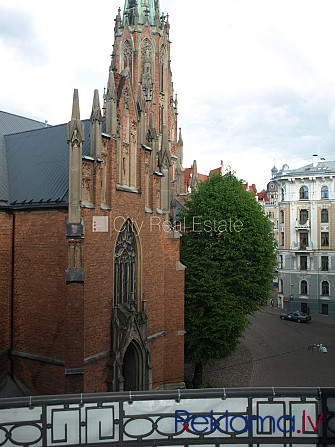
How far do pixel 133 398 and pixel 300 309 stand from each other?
138 ft

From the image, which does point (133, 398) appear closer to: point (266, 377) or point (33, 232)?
point (33, 232)

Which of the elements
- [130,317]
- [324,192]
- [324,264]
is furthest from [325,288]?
[130,317]

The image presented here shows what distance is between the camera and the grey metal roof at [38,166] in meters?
16.5

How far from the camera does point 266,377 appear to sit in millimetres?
24641

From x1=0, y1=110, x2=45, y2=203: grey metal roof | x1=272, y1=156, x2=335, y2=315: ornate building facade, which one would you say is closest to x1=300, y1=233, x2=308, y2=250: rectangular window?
x1=272, y1=156, x2=335, y2=315: ornate building facade

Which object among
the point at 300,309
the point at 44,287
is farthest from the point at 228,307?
the point at 300,309

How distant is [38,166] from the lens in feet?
60.3

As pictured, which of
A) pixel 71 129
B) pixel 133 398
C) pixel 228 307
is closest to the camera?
pixel 133 398

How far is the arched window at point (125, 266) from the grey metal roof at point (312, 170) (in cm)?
3260

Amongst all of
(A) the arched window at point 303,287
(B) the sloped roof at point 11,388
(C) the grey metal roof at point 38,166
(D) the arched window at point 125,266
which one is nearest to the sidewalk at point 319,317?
(A) the arched window at point 303,287

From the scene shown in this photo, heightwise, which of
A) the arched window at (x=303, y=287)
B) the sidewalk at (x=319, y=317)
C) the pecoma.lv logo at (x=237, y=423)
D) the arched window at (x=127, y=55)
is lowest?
the sidewalk at (x=319, y=317)

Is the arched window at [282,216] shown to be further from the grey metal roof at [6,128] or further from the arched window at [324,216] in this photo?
the grey metal roof at [6,128]

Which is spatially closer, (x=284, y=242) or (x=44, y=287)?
(x=44, y=287)

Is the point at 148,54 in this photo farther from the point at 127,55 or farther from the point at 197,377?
the point at 197,377
